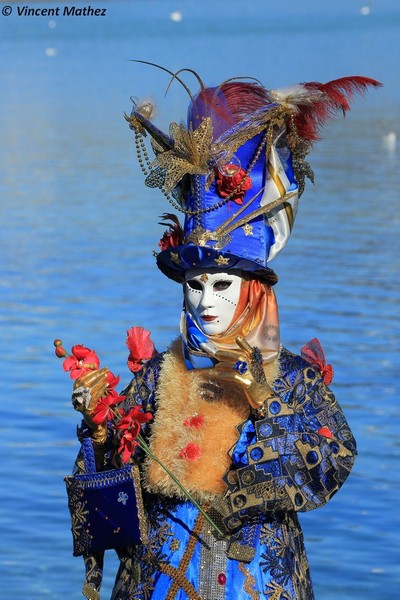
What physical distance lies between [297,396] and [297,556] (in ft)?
1.35

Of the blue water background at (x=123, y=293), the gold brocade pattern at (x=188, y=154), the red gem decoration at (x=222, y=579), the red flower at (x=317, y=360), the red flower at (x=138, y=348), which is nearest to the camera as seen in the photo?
the red gem decoration at (x=222, y=579)

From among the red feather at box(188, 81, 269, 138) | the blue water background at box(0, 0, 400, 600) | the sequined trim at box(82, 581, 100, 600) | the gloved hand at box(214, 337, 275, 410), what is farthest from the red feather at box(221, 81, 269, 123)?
the blue water background at box(0, 0, 400, 600)

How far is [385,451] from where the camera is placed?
29.3 ft

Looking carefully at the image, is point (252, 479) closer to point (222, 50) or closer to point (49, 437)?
point (49, 437)

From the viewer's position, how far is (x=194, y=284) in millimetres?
4691

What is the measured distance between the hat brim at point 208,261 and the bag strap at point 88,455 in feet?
1.65

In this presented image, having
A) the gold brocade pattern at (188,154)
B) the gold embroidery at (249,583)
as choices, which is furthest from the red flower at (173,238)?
the gold embroidery at (249,583)

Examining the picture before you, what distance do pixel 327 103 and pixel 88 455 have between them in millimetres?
1095

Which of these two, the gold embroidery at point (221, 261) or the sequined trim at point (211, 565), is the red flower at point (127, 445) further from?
the gold embroidery at point (221, 261)

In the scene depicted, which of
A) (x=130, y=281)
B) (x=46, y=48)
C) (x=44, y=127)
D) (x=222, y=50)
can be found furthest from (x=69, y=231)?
→ (x=46, y=48)

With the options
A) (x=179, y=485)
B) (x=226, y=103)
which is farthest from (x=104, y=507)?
(x=226, y=103)

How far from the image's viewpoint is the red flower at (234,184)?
15.1 feet

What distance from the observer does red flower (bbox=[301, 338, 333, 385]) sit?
Result: 4746 mm

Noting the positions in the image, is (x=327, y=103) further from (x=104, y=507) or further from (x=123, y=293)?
(x=123, y=293)
